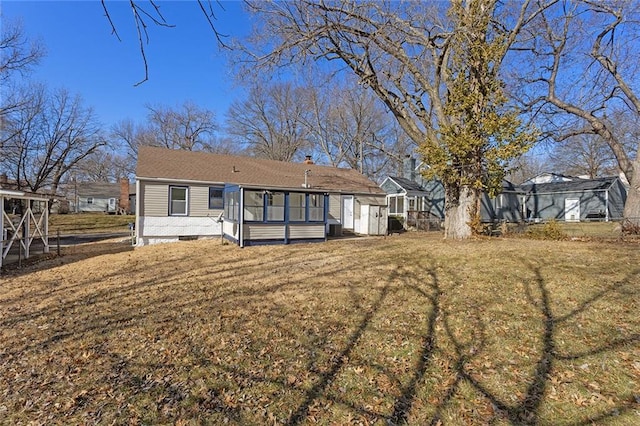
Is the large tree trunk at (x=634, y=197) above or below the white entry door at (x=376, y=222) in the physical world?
above

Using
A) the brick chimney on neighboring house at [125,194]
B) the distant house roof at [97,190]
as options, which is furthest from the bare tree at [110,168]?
the brick chimney on neighboring house at [125,194]

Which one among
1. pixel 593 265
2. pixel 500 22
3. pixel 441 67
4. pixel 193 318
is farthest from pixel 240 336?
pixel 500 22

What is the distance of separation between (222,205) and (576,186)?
27.5 m

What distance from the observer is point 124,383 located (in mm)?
3449

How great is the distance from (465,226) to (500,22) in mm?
7233

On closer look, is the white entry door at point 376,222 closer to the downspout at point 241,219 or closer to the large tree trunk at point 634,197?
the downspout at point 241,219

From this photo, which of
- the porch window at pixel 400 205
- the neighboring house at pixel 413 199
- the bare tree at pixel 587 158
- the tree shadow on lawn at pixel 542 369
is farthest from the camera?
the bare tree at pixel 587 158

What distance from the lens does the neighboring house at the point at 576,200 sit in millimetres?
23953

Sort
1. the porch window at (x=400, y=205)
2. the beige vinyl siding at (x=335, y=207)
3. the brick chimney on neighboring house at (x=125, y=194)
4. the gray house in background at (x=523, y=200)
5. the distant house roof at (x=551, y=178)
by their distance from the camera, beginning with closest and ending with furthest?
the beige vinyl siding at (x=335, y=207) < the porch window at (x=400, y=205) < the gray house in background at (x=523, y=200) < the distant house roof at (x=551, y=178) < the brick chimney on neighboring house at (x=125, y=194)

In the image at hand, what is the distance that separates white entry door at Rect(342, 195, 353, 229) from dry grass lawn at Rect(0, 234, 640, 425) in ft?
35.5

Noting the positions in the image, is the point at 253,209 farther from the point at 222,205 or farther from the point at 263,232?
the point at 222,205

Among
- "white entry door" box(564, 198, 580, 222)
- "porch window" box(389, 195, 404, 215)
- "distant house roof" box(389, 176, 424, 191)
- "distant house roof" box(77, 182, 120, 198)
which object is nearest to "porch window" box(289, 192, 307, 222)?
"porch window" box(389, 195, 404, 215)

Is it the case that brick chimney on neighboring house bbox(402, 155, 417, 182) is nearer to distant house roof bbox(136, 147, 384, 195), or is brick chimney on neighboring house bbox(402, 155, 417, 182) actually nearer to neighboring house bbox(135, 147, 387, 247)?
distant house roof bbox(136, 147, 384, 195)

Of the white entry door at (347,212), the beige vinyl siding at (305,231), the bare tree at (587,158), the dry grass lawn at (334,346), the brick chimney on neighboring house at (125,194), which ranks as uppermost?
the bare tree at (587,158)
